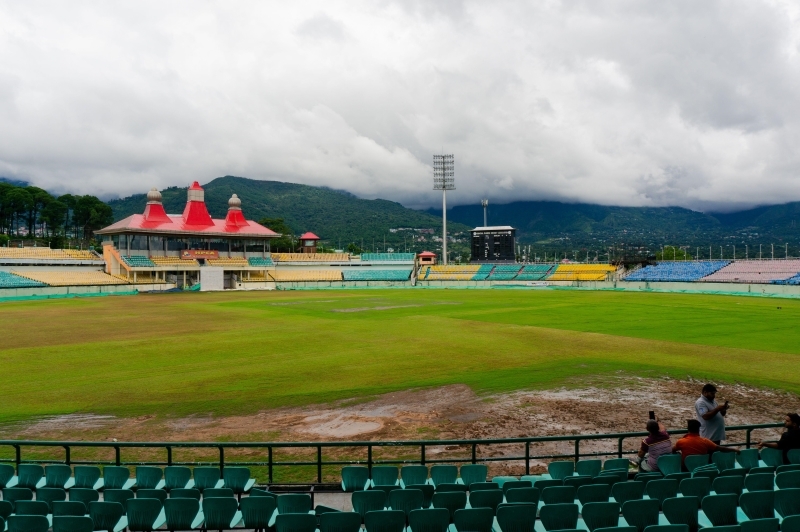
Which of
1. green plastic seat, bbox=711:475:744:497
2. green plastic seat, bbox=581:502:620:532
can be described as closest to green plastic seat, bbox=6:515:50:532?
green plastic seat, bbox=581:502:620:532

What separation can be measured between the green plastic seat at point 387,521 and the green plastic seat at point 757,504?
13.5ft

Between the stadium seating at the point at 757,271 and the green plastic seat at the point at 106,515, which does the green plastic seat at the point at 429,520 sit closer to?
the green plastic seat at the point at 106,515

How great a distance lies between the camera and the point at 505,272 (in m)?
97.6

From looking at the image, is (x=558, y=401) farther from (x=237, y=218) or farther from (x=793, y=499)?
(x=237, y=218)

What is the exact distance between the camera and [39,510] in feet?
21.5

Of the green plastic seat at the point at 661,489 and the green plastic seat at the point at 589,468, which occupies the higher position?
the green plastic seat at the point at 661,489

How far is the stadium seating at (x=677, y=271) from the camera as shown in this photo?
79625 mm

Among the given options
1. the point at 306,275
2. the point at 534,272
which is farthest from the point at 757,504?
the point at 306,275

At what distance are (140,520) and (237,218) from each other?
94955 mm

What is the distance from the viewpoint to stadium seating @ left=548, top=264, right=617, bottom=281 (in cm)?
8694

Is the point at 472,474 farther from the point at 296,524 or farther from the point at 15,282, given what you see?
the point at 15,282

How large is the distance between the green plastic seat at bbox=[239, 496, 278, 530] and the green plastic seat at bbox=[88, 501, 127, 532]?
4.93 ft

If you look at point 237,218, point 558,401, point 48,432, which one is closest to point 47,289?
point 237,218

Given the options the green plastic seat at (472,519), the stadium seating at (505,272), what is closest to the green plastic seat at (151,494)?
the green plastic seat at (472,519)
